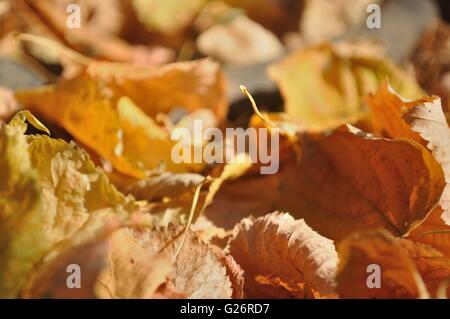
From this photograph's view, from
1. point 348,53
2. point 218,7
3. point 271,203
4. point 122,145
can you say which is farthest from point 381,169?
point 218,7

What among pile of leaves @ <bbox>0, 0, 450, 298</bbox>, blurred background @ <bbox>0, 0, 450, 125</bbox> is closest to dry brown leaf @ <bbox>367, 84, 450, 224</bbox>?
pile of leaves @ <bbox>0, 0, 450, 298</bbox>

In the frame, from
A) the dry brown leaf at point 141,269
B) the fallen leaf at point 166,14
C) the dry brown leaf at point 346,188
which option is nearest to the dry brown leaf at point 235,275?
the dry brown leaf at point 141,269

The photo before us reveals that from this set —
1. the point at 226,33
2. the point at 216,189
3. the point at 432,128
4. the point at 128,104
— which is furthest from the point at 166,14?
the point at 432,128

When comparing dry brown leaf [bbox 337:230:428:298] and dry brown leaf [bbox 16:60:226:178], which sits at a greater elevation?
dry brown leaf [bbox 16:60:226:178]

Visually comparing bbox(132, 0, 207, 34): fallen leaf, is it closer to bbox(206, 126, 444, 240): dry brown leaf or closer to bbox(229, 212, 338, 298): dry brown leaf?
bbox(206, 126, 444, 240): dry brown leaf

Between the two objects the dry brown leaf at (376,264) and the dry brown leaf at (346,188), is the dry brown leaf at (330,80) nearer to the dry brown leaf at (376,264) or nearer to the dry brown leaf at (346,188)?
the dry brown leaf at (346,188)

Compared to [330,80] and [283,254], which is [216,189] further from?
[330,80]

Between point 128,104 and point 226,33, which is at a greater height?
point 226,33
